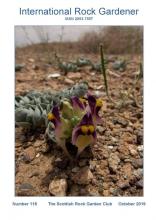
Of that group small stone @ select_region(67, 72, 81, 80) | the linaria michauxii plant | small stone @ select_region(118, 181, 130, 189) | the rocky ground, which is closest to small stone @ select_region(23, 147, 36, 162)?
the rocky ground

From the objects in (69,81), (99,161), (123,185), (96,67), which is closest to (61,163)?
(99,161)

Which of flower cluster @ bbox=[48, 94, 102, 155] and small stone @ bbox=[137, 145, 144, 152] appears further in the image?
small stone @ bbox=[137, 145, 144, 152]

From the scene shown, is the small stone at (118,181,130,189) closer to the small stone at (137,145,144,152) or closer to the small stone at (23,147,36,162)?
the small stone at (137,145,144,152)

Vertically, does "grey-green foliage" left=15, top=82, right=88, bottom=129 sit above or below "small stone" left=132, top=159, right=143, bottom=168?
above

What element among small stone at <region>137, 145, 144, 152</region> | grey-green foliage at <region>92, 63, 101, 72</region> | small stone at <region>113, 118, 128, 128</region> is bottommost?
small stone at <region>137, 145, 144, 152</region>

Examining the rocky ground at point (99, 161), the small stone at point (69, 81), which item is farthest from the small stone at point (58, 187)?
the small stone at point (69, 81)

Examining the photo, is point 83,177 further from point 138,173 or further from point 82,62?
point 82,62

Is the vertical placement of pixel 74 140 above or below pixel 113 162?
above
